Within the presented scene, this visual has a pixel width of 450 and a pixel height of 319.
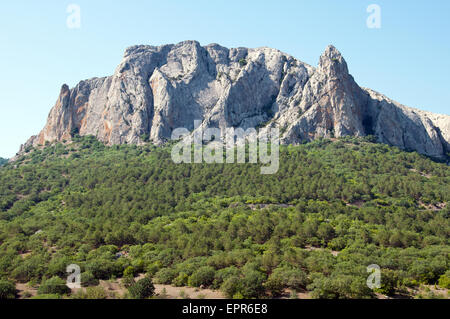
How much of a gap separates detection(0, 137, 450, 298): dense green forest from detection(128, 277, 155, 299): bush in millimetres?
231

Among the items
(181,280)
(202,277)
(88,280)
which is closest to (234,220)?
(181,280)

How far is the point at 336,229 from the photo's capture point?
67625 mm

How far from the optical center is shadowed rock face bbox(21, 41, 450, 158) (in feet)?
441

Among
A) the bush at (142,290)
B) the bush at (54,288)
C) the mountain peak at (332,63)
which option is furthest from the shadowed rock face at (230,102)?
the bush at (54,288)

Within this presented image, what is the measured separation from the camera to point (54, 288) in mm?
42500

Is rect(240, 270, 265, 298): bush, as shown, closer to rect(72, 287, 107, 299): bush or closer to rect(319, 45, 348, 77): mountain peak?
rect(72, 287, 107, 299): bush

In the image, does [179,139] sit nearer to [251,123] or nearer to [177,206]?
[251,123]

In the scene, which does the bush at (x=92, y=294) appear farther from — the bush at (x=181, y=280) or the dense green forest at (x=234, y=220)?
the bush at (x=181, y=280)

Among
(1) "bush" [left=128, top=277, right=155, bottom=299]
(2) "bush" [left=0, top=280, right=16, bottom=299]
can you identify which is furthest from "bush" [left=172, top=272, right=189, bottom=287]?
(2) "bush" [left=0, top=280, right=16, bottom=299]

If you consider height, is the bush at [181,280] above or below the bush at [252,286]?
below

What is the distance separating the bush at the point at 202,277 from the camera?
151ft

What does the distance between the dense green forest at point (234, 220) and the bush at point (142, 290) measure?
0.23 m

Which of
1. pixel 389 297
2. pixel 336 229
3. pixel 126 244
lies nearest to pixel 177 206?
pixel 126 244
